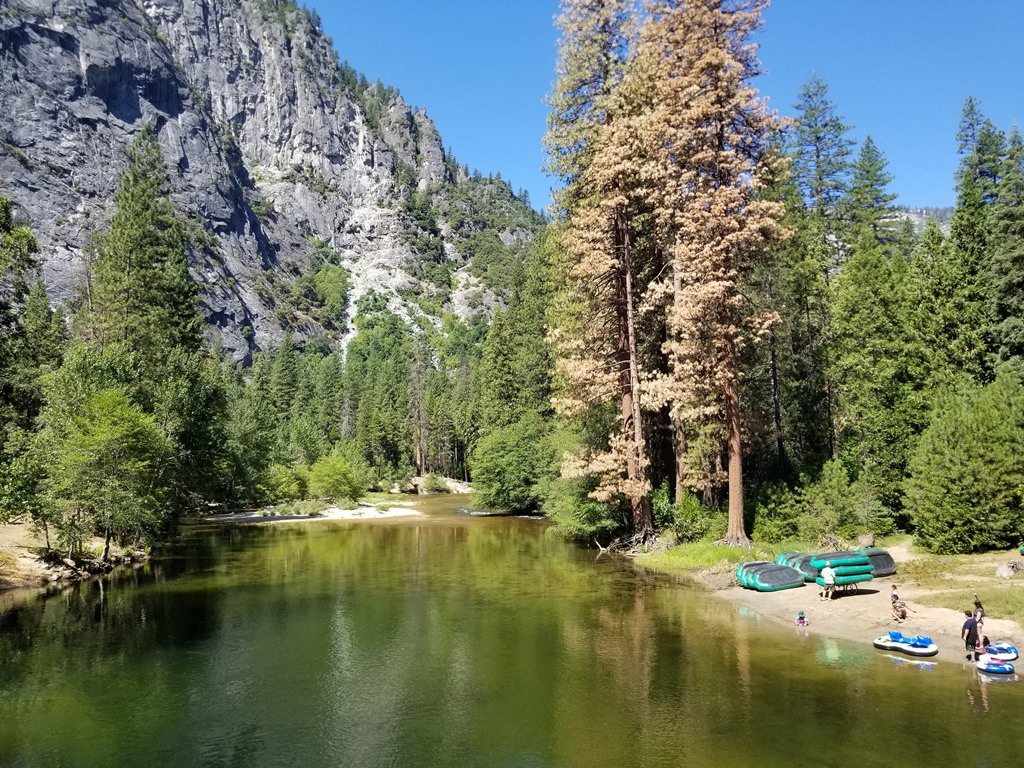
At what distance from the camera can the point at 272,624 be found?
19.2 metres

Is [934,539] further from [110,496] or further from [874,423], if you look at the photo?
[110,496]

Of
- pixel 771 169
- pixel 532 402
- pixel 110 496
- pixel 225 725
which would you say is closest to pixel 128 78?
pixel 532 402

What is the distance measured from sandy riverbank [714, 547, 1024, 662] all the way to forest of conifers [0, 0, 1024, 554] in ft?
18.1

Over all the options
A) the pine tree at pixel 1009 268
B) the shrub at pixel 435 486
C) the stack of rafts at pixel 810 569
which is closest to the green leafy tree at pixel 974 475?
the stack of rafts at pixel 810 569

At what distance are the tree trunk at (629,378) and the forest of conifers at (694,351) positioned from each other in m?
0.13

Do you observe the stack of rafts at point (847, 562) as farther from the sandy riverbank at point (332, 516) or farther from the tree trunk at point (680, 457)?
the sandy riverbank at point (332, 516)

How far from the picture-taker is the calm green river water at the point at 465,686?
10422mm

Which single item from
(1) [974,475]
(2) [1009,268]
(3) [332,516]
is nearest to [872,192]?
(2) [1009,268]

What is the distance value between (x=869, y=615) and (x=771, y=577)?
4346mm

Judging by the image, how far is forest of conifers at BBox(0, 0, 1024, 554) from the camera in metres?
25.7

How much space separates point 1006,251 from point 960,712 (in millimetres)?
25605

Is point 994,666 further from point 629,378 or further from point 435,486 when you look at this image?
point 435,486

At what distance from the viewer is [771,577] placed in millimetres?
21594

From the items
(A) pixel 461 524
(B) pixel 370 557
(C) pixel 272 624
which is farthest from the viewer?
(A) pixel 461 524
